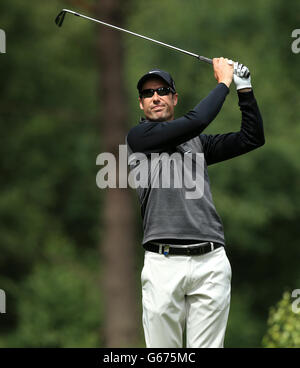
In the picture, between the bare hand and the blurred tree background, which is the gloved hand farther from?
the blurred tree background

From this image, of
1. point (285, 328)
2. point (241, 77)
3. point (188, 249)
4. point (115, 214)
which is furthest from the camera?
point (115, 214)

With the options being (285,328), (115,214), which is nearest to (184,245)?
(285,328)

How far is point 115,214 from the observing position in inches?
399

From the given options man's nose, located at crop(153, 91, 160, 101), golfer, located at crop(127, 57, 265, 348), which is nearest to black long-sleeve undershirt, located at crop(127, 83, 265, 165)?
golfer, located at crop(127, 57, 265, 348)

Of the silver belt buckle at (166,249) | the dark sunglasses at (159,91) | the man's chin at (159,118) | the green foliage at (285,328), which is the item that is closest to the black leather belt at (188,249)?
the silver belt buckle at (166,249)

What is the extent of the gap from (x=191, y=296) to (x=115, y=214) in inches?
252

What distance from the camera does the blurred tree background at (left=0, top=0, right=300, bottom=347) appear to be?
12.8 m

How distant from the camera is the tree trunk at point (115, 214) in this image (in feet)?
32.5

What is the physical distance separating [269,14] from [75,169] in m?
4.75

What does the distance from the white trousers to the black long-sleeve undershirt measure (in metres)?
0.52

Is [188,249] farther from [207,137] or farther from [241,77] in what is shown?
[241,77]

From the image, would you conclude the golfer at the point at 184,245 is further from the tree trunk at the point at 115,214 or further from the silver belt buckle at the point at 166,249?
the tree trunk at the point at 115,214
